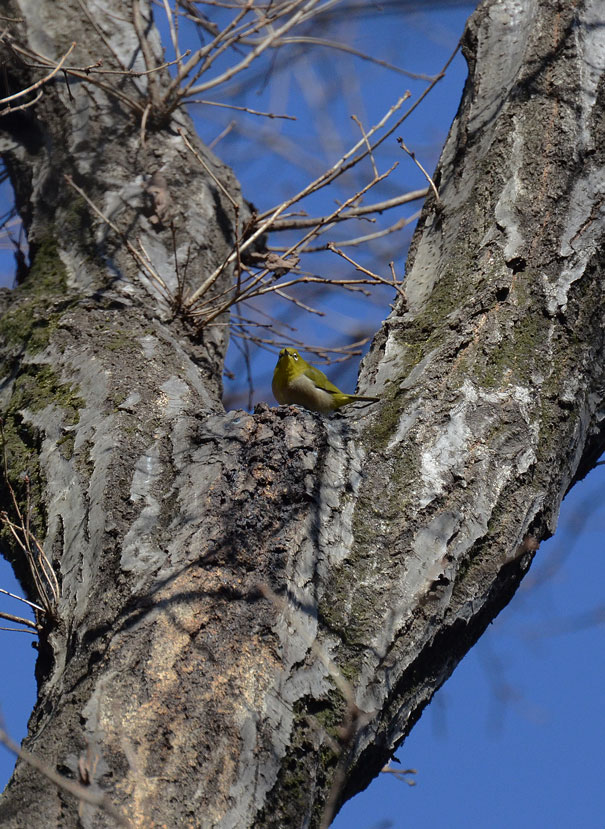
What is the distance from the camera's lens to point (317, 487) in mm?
1707

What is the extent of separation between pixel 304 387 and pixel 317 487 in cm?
240

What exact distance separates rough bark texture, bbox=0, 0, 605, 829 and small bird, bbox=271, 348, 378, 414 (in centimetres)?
143

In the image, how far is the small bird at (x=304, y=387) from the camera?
4039mm

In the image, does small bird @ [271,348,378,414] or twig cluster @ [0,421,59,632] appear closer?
twig cluster @ [0,421,59,632]

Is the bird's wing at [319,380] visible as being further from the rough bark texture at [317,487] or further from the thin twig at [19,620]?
the thin twig at [19,620]

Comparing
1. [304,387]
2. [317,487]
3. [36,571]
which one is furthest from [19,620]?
[304,387]

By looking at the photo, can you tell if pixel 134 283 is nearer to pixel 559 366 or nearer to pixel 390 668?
pixel 559 366

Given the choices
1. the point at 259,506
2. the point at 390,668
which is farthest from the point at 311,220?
the point at 390,668

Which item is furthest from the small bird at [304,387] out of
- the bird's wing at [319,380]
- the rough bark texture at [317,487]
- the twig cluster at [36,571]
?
the twig cluster at [36,571]

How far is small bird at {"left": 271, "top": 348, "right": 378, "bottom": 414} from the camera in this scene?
4.04 m

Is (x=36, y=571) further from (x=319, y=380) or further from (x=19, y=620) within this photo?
(x=319, y=380)

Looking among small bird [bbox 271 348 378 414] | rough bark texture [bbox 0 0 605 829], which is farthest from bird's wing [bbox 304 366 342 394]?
rough bark texture [bbox 0 0 605 829]

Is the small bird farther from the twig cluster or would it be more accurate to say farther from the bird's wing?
the twig cluster

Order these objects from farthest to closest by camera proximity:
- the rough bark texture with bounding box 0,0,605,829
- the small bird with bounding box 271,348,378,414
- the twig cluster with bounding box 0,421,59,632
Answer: the small bird with bounding box 271,348,378,414 < the twig cluster with bounding box 0,421,59,632 < the rough bark texture with bounding box 0,0,605,829
